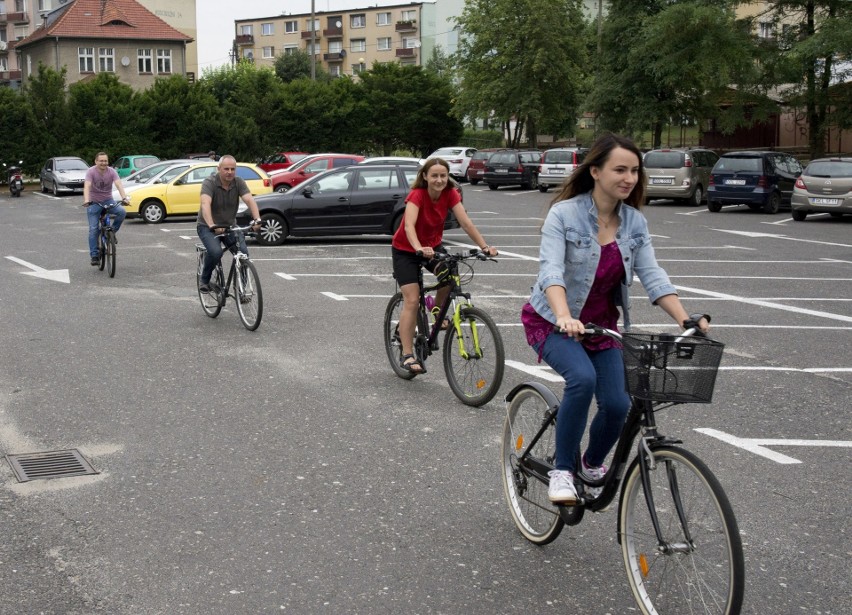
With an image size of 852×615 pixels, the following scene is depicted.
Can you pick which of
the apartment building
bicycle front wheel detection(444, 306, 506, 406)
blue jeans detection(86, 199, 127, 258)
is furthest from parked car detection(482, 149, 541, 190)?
the apartment building

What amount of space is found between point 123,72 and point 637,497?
77855mm

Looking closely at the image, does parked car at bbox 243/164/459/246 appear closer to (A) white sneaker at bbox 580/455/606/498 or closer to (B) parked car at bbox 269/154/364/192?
(B) parked car at bbox 269/154/364/192

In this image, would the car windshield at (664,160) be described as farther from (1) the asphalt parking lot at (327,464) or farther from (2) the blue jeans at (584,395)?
(2) the blue jeans at (584,395)

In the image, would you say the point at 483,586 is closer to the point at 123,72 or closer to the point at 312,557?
the point at 312,557

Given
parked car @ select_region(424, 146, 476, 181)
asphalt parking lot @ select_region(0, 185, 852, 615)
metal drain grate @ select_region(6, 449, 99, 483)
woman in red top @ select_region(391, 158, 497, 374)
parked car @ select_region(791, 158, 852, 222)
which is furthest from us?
parked car @ select_region(424, 146, 476, 181)

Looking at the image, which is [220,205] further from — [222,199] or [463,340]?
[463,340]

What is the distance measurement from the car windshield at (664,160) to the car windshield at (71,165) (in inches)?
857

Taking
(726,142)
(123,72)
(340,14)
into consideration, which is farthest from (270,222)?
(340,14)

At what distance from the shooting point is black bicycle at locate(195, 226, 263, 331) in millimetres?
10734

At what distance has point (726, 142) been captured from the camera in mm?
57469

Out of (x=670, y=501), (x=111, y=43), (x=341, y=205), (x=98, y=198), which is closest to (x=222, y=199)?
(x=98, y=198)

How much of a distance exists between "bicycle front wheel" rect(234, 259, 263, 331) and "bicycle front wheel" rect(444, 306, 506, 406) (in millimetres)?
3397

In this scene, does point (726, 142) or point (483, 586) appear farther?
point (726, 142)

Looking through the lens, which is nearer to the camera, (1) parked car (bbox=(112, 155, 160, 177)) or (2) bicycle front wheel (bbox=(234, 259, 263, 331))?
(2) bicycle front wheel (bbox=(234, 259, 263, 331))
